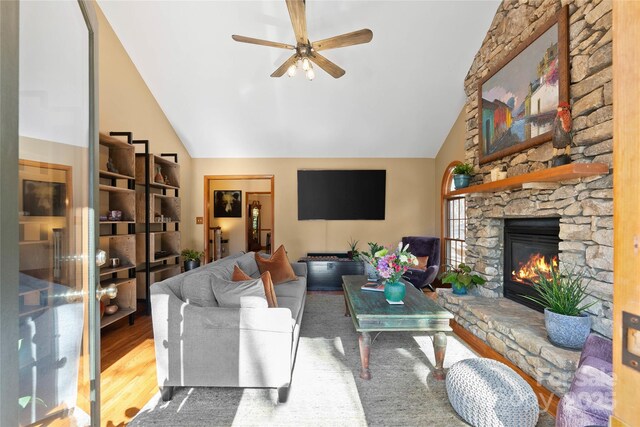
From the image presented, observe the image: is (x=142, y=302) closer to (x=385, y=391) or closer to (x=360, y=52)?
(x=385, y=391)

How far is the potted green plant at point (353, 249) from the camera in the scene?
517 cm

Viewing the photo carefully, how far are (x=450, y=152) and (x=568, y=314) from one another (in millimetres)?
3486

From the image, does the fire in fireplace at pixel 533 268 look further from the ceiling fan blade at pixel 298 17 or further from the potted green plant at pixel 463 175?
the ceiling fan blade at pixel 298 17

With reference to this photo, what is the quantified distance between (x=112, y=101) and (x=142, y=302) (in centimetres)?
261

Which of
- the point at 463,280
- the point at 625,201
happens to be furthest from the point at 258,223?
the point at 625,201

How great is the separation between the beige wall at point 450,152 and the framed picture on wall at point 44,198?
15.9 feet

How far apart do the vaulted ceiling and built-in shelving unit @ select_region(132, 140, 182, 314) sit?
1.15 m

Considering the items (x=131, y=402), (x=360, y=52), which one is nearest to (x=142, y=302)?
(x=131, y=402)

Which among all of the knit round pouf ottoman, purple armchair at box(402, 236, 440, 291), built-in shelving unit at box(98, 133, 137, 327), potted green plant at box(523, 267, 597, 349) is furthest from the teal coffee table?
built-in shelving unit at box(98, 133, 137, 327)

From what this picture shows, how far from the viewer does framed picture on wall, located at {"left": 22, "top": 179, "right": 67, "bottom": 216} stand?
0.76 metres

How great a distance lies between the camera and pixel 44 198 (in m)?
0.87

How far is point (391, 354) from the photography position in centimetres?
259

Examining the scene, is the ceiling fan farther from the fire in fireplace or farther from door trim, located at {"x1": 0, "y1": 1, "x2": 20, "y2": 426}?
the fire in fireplace

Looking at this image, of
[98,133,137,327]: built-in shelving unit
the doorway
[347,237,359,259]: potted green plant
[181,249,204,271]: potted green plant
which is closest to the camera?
[98,133,137,327]: built-in shelving unit
